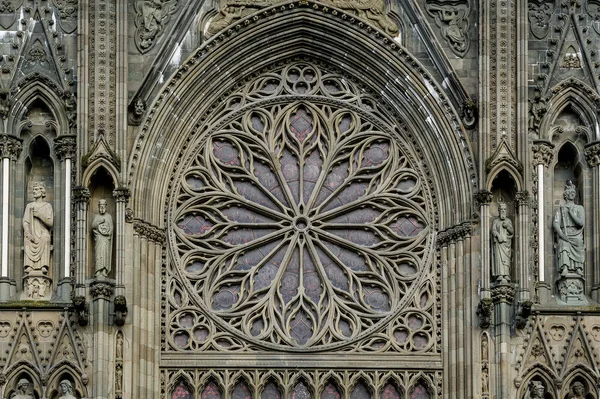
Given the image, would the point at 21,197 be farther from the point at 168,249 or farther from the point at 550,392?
the point at 550,392

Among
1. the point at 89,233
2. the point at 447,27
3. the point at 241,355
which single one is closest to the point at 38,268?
the point at 89,233

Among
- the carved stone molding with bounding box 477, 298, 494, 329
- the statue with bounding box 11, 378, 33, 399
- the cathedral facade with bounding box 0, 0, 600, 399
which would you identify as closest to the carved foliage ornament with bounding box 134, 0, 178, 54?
the cathedral facade with bounding box 0, 0, 600, 399

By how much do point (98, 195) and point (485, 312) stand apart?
711cm

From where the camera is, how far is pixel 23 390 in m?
40.6

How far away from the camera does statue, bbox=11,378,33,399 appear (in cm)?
4053

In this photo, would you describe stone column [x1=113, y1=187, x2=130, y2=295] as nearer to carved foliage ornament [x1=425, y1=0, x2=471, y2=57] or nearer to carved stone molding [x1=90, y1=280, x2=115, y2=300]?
carved stone molding [x1=90, y1=280, x2=115, y2=300]

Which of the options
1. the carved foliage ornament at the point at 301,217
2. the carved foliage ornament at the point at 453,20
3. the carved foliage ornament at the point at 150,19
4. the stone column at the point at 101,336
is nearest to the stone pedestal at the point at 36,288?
the stone column at the point at 101,336

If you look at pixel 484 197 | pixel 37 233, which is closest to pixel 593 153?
pixel 484 197

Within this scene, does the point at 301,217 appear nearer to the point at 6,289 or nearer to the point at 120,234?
the point at 120,234

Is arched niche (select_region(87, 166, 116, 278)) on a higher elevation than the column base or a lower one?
higher

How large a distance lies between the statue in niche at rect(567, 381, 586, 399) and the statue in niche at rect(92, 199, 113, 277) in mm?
8294

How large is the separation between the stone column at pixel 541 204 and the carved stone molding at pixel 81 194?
795cm

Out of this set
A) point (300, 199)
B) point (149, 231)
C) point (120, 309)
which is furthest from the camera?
point (300, 199)

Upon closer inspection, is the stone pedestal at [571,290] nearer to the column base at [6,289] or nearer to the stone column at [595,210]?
the stone column at [595,210]
